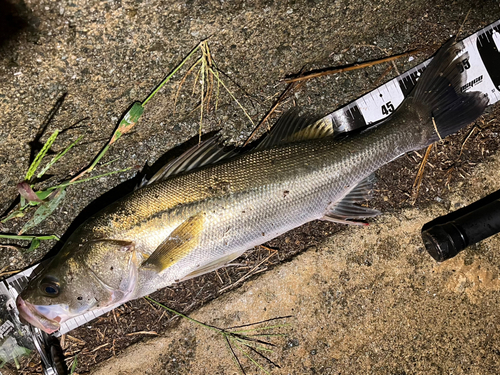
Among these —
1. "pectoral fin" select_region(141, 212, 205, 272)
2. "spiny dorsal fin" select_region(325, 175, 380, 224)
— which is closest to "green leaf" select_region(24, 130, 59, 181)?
"pectoral fin" select_region(141, 212, 205, 272)

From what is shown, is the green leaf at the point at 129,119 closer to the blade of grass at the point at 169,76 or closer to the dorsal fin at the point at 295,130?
the blade of grass at the point at 169,76

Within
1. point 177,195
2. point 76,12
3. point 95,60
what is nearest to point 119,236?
point 177,195

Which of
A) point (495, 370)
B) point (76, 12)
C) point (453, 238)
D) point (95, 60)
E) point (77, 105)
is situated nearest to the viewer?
point (76, 12)

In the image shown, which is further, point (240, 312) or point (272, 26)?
point (240, 312)

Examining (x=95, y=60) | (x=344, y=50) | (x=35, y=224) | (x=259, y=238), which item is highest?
(x=95, y=60)

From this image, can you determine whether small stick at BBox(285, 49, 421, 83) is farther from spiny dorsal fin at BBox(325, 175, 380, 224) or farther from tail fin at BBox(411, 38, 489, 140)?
spiny dorsal fin at BBox(325, 175, 380, 224)

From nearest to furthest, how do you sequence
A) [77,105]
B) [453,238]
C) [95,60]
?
[95,60]
[77,105]
[453,238]

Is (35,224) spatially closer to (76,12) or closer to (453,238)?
(76,12)
